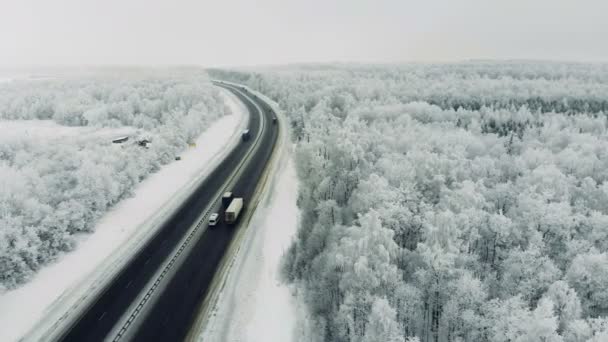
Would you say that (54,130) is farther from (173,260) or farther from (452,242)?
(452,242)

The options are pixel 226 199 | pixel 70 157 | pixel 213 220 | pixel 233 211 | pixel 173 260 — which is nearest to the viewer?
pixel 173 260

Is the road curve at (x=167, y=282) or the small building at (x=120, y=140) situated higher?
the small building at (x=120, y=140)

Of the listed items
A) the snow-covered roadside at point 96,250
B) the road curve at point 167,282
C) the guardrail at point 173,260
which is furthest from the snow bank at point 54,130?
the road curve at point 167,282

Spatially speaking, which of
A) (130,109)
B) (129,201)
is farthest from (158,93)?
(129,201)

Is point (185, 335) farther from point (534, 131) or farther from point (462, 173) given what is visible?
point (534, 131)

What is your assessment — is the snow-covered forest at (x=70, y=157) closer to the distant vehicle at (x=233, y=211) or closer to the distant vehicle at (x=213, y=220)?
the distant vehicle at (x=213, y=220)

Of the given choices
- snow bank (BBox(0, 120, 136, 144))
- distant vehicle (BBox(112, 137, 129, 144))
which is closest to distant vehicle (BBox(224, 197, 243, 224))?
distant vehicle (BBox(112, 137, 129, 144))

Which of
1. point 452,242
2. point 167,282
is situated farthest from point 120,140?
point 452,242
